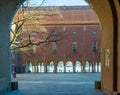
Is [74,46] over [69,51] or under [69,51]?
over

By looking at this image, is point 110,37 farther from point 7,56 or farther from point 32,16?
point 32,16

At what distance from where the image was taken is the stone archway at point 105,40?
14109mm

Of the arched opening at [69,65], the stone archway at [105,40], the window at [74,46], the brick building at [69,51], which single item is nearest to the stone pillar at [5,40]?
the stone archway at [105,40]

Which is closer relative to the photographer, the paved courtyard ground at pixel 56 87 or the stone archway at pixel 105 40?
the stone archway at pixel 105 40

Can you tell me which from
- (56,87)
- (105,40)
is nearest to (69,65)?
(56,87)

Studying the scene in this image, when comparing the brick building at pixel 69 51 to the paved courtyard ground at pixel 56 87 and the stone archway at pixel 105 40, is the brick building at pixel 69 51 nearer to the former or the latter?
the paved courtyard ground at pixel 56 87

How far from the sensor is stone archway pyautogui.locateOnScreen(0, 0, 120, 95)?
14109mm

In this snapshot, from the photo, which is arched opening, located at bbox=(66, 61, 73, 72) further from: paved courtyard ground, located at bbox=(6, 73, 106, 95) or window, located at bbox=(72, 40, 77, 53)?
paved courtyard ground, located at bbox=(6, 73, 106, 95)

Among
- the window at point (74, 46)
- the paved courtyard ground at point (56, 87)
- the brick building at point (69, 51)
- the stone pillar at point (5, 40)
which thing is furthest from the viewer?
the window at point (74, 46)

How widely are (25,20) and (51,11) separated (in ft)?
17.9

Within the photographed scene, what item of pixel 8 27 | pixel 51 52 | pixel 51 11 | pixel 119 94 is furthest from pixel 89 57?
pixel 119 94

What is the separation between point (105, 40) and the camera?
16.5 meters

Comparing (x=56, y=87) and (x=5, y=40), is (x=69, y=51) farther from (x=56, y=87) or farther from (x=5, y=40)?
(x=5, y=40)

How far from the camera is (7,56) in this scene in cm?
1666
